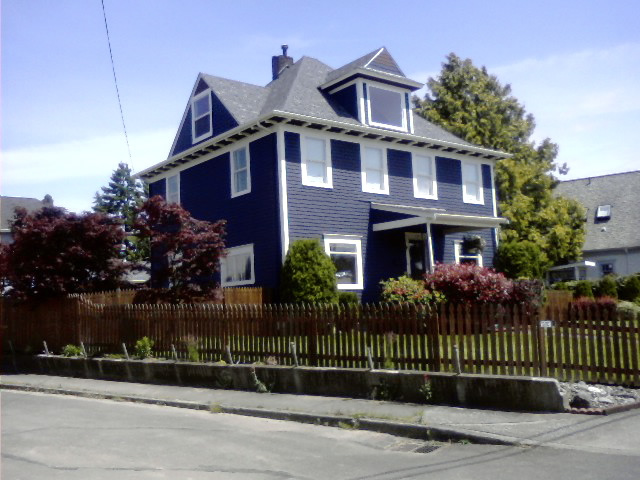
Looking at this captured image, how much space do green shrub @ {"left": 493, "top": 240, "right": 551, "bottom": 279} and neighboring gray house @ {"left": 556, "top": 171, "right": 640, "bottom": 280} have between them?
645 inches

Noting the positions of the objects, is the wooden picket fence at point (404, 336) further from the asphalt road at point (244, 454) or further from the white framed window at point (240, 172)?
the white framed window at point (240, 172)

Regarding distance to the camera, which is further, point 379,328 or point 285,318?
point 285,318

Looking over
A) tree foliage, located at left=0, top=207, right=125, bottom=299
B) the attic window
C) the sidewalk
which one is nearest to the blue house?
tree foliage, located at left=0, top=207, right=125, bottom=299

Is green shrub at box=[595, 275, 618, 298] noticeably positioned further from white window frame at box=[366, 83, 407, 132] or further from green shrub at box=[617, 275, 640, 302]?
white window frame at box=[366, 83, 407, 132]

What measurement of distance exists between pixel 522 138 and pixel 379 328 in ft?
90.8

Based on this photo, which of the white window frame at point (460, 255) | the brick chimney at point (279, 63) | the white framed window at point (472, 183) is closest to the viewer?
the white window frame at point (460, 255)

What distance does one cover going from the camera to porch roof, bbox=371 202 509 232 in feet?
65.6

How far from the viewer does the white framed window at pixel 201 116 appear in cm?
2305

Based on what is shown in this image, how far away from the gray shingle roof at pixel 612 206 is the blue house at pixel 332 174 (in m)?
17.6

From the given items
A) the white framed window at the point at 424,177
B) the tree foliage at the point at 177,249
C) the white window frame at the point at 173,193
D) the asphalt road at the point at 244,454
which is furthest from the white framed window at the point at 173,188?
the asphalt road at the point at 244,454

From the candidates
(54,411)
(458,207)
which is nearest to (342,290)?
(458,207)

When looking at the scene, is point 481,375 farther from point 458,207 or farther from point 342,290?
point 458,207

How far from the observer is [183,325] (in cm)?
1409

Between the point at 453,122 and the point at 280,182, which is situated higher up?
→ the point at 453,122
